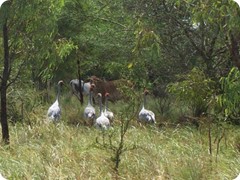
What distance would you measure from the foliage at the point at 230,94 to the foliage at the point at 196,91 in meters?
0.30

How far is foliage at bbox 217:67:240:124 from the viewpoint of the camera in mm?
4129

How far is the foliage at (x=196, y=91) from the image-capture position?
15.8ft

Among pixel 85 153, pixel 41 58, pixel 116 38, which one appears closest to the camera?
pixel 85 153

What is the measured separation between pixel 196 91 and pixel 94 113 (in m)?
1.10

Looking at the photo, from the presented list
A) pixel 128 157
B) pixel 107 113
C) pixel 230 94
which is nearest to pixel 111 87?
pixel 107 113

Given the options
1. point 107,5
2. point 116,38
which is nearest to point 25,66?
point 116,38

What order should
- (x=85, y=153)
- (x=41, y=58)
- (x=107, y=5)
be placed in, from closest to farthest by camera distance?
(x=85, y=153) < (x=41, y=58) < (x=107, y=5)

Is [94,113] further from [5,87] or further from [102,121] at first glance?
[5,87]

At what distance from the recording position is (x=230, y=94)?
13.6 feet

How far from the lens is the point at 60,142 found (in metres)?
4.66

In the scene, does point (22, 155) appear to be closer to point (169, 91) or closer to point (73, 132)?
Answer: point (73, 132)

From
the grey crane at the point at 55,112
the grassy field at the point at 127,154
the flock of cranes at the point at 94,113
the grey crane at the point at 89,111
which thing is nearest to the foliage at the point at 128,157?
the grassy field at the point at 127,154

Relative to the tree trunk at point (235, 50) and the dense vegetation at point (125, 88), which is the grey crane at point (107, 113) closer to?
the dense vegetation at point (125, 88)

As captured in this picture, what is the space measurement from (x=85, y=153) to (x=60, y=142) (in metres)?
0.48
